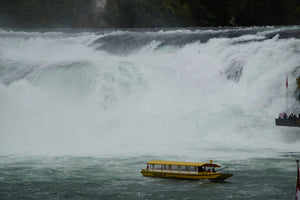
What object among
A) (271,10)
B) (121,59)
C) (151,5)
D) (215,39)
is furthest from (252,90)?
(151,5)

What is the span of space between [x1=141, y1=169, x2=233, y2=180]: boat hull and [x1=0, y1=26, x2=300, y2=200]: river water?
0.24 meters

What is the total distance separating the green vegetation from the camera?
66825 millimetres

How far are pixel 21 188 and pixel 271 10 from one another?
51.2m

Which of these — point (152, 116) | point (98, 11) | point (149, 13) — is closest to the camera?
point (152, 116)

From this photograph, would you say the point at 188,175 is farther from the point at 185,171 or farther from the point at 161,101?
the point at 161,101

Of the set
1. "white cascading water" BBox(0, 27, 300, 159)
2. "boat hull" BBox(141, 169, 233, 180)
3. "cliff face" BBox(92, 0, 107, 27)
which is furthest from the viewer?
"cliff face" BBox(92, 0, 107, 27)

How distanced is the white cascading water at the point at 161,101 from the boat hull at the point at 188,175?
3400 millimetres

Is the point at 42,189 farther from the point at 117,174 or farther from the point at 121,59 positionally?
the point at 121,59

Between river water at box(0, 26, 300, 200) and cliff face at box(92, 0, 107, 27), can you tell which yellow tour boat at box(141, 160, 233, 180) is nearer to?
river water at box(0, 26, 300, 200)

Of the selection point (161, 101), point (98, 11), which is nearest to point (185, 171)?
point (161, 101)

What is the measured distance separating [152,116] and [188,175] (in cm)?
1206

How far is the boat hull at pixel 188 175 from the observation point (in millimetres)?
21641

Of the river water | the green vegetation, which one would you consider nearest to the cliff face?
the green vegetation

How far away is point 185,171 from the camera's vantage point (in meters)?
22.4
